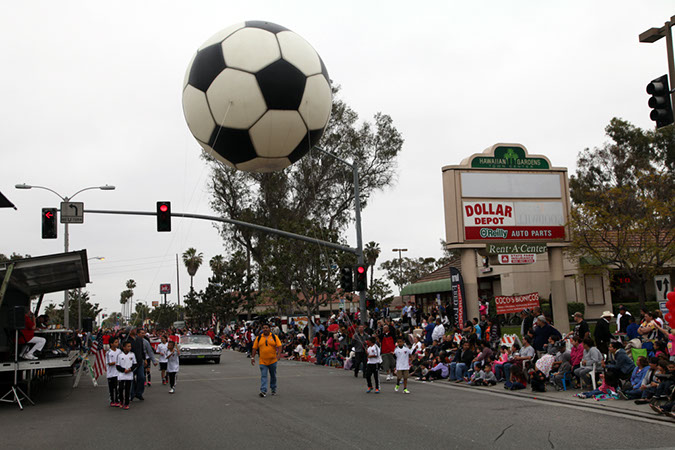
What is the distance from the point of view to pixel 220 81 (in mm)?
9273

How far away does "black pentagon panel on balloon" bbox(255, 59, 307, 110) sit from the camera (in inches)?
368

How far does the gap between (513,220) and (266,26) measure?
16269mm

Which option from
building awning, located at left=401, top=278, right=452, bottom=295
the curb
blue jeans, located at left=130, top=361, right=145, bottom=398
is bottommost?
the curb

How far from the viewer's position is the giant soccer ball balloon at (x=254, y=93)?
30.5 feet

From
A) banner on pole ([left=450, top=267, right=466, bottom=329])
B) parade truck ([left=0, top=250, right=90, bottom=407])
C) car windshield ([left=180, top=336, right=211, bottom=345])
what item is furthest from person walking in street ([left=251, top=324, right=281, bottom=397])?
car windshield ([left=180, top=336, right=211, bottom=345])

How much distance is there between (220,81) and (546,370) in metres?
9.74

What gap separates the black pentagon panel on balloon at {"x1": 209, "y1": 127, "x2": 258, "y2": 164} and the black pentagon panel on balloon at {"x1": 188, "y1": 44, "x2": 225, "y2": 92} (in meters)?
0.71

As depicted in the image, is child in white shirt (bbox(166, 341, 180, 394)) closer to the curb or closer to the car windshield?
the curb

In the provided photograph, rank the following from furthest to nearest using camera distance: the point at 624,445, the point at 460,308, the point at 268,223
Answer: the point at 268,223
the point at 460,308
the point at 624,445

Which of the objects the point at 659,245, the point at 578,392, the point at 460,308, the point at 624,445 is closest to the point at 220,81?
the point at 624,445

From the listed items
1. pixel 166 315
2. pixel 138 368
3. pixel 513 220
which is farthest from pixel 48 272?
pixel 166 315

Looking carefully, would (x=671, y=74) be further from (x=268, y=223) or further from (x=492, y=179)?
(x=268, y=223)

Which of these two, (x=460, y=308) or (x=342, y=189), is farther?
(x=342, y=189)

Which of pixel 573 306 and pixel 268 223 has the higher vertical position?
pixel 268 223
